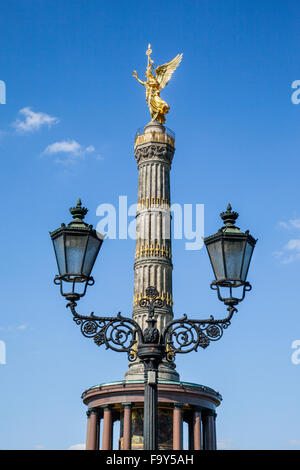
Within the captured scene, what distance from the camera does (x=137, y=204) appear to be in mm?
35531

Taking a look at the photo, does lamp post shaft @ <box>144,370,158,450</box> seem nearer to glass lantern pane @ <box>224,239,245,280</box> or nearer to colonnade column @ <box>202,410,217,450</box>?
glass lantern pane @ <box>224,239,245,280</box>

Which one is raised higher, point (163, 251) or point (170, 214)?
point (170, 214)

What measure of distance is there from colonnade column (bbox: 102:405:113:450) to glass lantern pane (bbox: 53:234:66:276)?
976 inches

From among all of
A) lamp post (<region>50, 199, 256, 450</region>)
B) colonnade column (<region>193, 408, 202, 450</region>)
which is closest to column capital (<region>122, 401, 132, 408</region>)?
colonnade column (<region>193, 408, 202, 450</region>)

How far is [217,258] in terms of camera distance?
720cm

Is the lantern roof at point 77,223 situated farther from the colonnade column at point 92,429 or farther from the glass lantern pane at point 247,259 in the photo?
the colonnade column at point 92,429

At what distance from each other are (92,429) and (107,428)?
1132mm

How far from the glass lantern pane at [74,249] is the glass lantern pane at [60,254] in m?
0.05

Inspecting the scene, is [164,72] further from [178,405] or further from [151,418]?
[151,418]

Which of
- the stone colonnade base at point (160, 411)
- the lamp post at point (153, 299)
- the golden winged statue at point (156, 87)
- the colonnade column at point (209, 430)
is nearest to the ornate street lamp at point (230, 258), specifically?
the lamp post at point (153, 299)

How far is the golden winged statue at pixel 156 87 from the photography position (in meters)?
37.5
